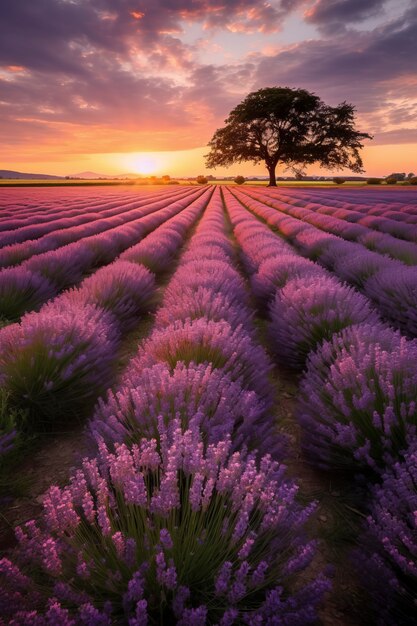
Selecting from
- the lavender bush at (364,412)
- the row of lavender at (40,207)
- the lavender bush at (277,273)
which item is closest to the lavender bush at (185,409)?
the lavender bush at (364,412)

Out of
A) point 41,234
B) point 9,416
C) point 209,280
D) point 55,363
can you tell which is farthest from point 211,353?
point 41,234

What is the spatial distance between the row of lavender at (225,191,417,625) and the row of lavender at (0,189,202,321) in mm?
2935

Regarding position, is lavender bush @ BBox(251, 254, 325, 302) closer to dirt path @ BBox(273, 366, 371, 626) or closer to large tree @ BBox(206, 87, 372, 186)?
dirt path @ BBox(273, 366, 371, 626)

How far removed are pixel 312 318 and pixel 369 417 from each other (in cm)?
130

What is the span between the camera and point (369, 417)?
1.77m

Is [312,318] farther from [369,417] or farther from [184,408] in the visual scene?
[184,408]

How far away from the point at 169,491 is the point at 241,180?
7307cm

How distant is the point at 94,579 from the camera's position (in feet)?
3.36

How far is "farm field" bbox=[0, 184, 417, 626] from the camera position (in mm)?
991

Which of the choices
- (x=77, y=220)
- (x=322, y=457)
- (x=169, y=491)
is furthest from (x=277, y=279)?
(x=77, y=220)

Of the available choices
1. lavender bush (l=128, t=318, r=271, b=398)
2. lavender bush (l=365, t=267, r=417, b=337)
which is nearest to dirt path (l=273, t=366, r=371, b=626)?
lavender bush (l=128, t=318, r=271, b=398)

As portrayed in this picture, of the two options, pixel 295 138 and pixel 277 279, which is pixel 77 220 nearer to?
pixel 277 279

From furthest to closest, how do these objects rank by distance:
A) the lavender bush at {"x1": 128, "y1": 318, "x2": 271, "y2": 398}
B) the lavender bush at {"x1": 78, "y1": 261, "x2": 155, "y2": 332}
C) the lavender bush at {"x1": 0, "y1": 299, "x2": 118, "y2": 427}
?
the lavender bush at {"x1": 78, "y1": 261, "x2": 155, "y2": 332}, the lavender bush at {"x1": 0, "y1": 299, "x2": 118, "y2": 427}, the lavender bush at {"x1": 128, "y1": 318, "x2": 271, "y2": 398}

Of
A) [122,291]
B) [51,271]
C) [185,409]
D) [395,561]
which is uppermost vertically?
[185,409]
